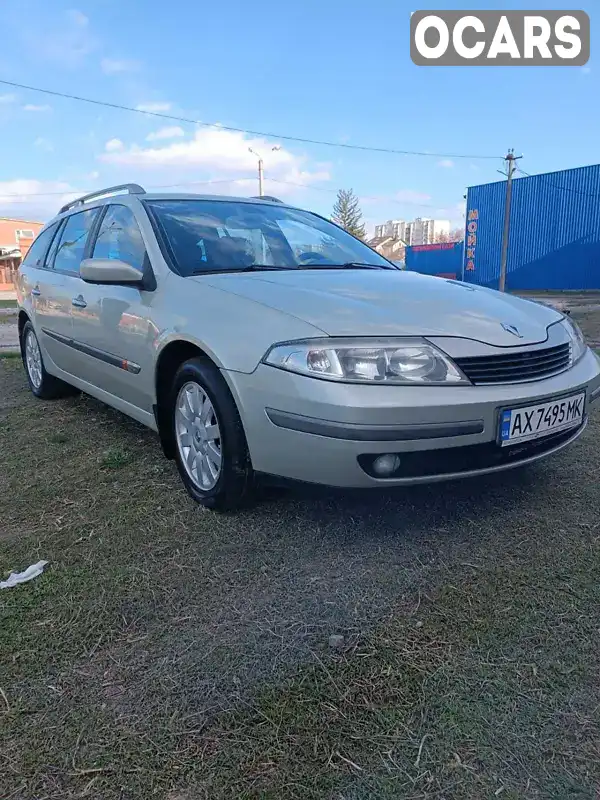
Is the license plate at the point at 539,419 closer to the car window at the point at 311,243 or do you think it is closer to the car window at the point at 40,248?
the car window at the point at 311,243

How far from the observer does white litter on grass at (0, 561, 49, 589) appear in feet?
6.97

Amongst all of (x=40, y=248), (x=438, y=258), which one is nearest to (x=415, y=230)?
(x=438, y=258)

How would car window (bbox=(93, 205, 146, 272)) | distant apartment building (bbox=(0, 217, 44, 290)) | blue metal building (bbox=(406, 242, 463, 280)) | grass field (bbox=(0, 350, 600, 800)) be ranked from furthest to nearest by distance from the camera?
1. distant apartment building (bbox=(0, 217, 44, 290))
2. blue metal building (bbox=(406, 242, 463, 280))
3. car window (bbox=(93, 205, 146, 272))
4. grass field (bbox=(0, 350, 600, 800))

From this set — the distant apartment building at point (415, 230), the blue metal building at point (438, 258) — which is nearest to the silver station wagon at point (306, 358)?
the blue metal building at point (438, 258)

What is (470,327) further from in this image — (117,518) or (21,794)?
(21,794)

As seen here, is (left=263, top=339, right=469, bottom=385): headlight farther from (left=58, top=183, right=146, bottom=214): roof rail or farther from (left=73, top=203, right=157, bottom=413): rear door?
(left=58, top=183, right=146, bottom=214): roof rail

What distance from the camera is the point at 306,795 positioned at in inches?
50.3

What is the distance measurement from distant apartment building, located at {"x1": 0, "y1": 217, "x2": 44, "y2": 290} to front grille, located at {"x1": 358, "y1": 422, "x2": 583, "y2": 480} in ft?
172

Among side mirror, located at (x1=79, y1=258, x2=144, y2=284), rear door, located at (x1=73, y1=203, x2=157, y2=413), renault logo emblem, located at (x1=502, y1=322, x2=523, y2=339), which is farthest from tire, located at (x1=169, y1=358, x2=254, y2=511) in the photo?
renault logo emblem, located at (x1=502, y1=322, x2=523, y2=339)

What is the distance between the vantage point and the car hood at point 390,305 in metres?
2.26

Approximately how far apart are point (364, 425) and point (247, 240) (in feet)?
5.14

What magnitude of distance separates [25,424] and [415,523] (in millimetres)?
3002

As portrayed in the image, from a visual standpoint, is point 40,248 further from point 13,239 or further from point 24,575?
point 13,239

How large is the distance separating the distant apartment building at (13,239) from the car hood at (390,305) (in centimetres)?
5153
